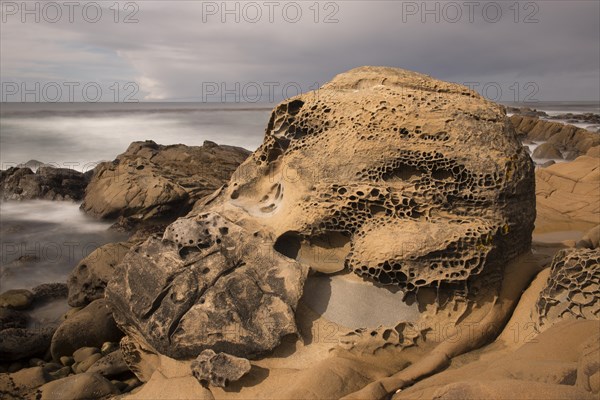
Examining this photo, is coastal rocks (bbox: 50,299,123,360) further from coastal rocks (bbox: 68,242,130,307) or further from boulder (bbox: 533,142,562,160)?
boulder (bbox: 533,142,562,160)

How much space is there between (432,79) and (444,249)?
1531 millimetres

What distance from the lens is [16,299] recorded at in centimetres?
577

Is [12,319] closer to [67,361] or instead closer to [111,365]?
[67,361]

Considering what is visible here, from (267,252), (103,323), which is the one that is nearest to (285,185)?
(267,252)

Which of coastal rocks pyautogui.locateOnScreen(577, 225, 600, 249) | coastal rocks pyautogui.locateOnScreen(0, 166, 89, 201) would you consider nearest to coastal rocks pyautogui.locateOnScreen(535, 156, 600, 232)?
coastal rocks pyautogui.locateOnScreen(577, 225, 600, 249)

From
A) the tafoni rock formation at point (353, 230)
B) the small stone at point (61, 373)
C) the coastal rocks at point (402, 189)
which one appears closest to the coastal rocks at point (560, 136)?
the coastal rocks at point (402, 189)

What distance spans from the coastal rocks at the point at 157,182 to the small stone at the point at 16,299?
308 centimetres

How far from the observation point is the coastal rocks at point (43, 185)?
11055 millimetres

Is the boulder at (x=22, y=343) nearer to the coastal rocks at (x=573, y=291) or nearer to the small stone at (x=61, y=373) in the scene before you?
the small stone at (x=61, y=373)

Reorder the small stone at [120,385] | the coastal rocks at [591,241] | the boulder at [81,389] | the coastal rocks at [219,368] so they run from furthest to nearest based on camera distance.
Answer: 1. the coastal rocks at [591,241]
2. the small stone at [120,385]
3. the boulder at [81,389]
4. the coastal rocks at [219,368]

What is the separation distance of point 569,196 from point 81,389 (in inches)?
275

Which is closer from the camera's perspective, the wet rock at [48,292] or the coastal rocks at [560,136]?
the wet rock at [48,292]

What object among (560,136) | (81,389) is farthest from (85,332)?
(560,136)

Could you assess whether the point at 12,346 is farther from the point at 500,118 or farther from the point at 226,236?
the point at 500,118
